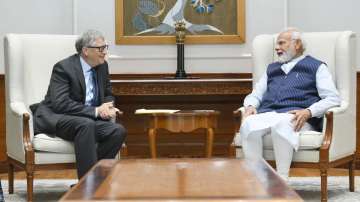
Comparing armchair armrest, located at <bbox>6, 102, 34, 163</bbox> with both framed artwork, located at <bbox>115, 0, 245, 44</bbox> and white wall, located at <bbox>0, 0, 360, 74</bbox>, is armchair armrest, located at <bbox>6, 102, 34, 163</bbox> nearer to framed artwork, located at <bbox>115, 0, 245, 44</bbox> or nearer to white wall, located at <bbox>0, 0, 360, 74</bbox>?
white wall, located at <bbox>0, 0, 360, 74</bbox>

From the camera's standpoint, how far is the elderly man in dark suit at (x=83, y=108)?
4.92 metres

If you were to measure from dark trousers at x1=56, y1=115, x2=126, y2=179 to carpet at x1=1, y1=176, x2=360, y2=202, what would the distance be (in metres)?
0.48

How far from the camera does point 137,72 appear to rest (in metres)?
7.18

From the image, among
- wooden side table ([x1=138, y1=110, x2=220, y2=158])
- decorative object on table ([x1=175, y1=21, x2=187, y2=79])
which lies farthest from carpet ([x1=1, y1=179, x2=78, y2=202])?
decorative object on table ([x1=175, y1=21, x2=187, y2=79])

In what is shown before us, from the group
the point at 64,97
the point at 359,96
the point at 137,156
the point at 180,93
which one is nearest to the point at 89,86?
the point at 64,97

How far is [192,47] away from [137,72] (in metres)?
0.60

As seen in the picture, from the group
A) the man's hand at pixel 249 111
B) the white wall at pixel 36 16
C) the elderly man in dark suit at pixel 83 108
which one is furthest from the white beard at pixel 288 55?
the white wall at pixel 36 16

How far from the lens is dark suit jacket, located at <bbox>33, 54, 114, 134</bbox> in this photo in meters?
5.09

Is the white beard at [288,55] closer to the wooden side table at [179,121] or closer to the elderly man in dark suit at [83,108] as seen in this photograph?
the wooden side table at [179,121]

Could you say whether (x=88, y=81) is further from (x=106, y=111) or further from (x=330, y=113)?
(x=330, y=113)

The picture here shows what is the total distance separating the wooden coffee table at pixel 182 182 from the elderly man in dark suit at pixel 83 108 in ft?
3.87

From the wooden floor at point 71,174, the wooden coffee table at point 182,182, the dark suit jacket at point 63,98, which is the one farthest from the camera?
the wooden floor at point 71,174

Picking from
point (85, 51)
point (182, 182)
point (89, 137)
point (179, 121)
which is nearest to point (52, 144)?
point (89, 137)

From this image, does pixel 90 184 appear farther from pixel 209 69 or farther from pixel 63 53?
pixel 209 69
